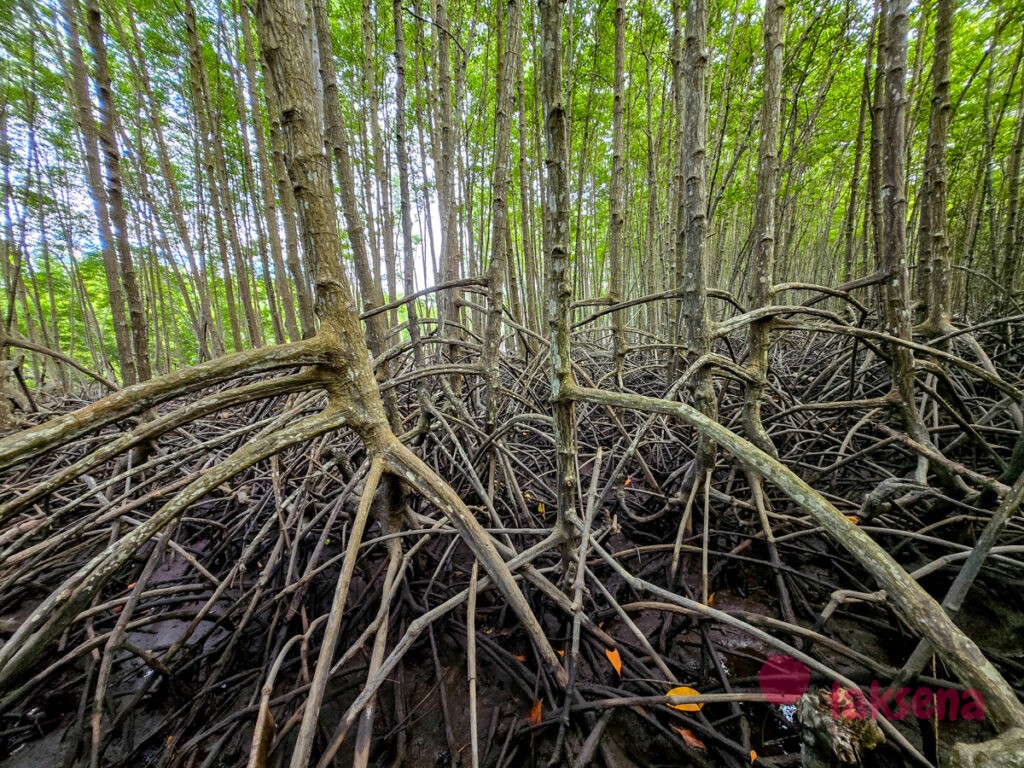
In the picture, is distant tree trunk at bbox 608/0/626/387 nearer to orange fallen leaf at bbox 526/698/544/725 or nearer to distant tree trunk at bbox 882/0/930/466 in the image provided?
distant tree trunk at bbox 882/0/930/466

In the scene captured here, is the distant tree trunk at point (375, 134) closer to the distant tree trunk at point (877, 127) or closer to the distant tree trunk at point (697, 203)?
the distant tree trunk at point (697, 203)

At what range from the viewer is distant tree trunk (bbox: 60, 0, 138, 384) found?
226 centimetres

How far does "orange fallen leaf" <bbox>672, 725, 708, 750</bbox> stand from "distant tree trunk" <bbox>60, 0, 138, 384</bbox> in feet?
12.0

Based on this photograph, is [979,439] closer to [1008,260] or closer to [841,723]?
[841,723]

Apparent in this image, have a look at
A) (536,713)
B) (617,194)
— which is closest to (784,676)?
(536,713)

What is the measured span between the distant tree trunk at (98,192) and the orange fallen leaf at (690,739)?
3.65 meters

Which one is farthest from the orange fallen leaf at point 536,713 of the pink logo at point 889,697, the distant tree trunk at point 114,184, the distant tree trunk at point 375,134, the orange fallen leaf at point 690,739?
the distant tree trunk at point 375,134

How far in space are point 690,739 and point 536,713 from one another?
45 centimetres

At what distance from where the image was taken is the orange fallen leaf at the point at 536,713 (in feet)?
3.79

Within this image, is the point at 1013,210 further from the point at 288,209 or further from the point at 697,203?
the point at 288,209

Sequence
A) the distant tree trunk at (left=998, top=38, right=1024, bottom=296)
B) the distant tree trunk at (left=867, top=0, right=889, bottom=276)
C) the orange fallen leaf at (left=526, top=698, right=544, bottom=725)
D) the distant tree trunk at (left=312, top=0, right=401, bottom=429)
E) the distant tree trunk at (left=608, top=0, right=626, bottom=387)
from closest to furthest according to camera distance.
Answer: the orange fallen leaf at (left=526, top=698, right=544, bottom=725) < the distant tree trunk at (left=312, top=0, right=401, bottom=429) < the distant tree trunk at (left=867, top=0, right=889, bottom=276) < the distant tree trunk at (left=608, top=0, right=626, bottom=387) < the distant tree trunk at (left=998, top=38, right=1024, bottom=296)

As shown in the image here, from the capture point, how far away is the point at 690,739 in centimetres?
106

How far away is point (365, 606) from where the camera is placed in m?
1.51

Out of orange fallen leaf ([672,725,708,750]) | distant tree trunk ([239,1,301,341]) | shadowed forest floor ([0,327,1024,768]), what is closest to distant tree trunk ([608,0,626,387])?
shadowed forest floor ([0,327,1024,768])
